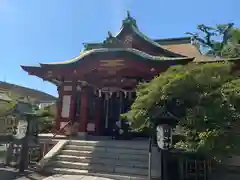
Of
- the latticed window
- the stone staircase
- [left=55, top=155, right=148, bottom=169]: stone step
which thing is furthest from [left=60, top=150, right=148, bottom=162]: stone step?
the latticed window

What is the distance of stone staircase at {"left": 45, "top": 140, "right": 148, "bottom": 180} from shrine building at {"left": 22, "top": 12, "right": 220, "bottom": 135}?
9.82 ft

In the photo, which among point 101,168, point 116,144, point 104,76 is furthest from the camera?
point 104,76

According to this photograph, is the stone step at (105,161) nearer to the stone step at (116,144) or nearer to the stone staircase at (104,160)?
the stone staircase at (104,160)

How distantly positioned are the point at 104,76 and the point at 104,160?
466cm

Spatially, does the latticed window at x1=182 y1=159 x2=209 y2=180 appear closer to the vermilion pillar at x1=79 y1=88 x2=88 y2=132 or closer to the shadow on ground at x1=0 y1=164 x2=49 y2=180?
the shadow on ground at x1=0 y1=164 x2=49 y2=180

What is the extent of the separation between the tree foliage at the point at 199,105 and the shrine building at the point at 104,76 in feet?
9.94

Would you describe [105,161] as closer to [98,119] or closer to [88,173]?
[88,173]

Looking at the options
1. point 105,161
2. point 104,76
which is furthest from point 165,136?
point 104,76

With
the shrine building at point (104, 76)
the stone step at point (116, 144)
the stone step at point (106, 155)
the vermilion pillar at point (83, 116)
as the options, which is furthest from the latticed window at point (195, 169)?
the vermilion pillar at point (83, 116)

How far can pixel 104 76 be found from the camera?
13.2 m

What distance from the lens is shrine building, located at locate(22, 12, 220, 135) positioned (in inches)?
480

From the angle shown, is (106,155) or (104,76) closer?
(106,155)

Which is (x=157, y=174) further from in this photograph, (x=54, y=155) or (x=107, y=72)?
(x=107, y=72)

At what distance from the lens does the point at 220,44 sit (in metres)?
28.2
